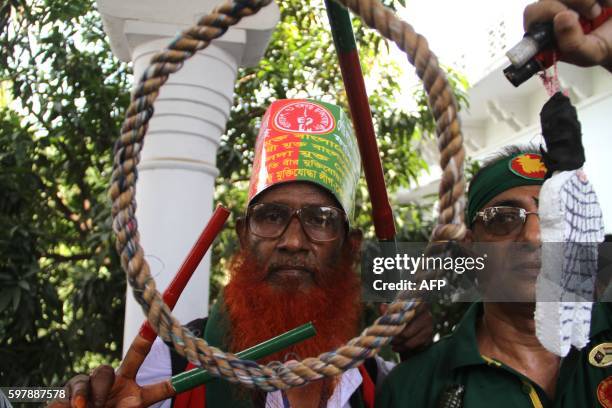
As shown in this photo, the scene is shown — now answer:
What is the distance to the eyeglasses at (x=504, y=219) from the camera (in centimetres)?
175

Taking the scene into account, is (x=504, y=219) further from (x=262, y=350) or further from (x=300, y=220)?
(x=262, y=350)

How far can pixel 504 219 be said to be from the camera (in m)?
1.77

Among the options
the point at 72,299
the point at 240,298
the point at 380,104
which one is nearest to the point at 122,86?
the point at 72,299

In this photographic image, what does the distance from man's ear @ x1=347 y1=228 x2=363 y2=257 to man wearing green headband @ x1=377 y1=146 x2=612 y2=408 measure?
18.3 inches

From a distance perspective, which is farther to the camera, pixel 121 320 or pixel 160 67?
pixel 121 320

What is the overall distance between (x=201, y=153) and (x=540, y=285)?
6.01 feet

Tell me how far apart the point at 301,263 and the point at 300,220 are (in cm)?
14

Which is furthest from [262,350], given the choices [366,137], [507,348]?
[507,348]

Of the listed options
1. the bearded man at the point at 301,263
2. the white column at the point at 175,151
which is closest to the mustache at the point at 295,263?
the bearded man at the point at 301,263

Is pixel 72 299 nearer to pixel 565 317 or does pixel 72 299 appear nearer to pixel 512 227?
pixel 512 227

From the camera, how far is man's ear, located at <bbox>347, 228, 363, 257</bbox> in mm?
2214

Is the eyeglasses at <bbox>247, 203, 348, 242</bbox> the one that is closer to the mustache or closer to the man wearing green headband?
the mustache

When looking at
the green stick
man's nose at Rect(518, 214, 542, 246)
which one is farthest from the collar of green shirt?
the green stick

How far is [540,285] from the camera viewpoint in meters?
1.27
